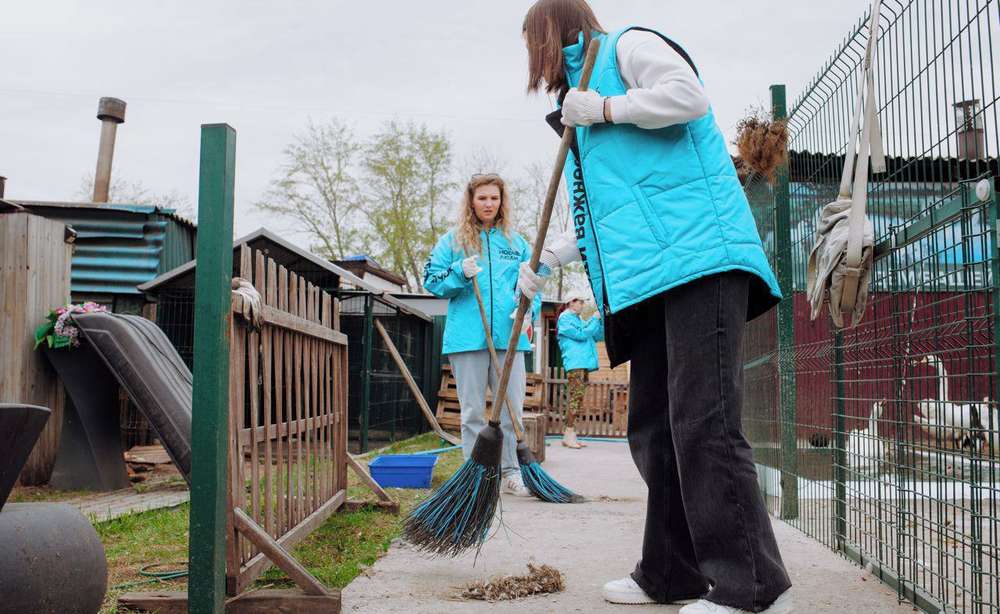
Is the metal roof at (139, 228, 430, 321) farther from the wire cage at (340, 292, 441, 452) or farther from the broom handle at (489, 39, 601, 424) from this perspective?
the broom handle at (489, 39, 601, 424)

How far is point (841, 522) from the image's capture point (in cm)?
352

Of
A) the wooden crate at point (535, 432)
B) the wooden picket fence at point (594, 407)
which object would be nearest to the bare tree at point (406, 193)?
the wooden picket fence at point (594, 407)

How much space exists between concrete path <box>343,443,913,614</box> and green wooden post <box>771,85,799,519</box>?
22 centimetres

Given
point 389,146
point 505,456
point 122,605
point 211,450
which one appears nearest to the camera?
point 211,450

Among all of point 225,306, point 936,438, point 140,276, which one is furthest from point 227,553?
point 140,276

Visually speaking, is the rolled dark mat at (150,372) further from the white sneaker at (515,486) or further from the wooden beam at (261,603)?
the white sneaker at (515,486)

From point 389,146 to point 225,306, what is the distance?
96.5 ft

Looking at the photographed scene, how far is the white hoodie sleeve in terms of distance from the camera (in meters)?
2.36

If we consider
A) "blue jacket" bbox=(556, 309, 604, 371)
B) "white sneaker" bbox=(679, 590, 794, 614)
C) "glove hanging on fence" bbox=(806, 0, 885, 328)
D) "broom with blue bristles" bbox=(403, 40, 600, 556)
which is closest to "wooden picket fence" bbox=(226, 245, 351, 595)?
"broom with blue bristles" bbox=(403, 40, 600, 556)

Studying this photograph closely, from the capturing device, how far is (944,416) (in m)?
2.43

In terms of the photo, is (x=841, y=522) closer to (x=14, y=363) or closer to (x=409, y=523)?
(x=409, y=523)

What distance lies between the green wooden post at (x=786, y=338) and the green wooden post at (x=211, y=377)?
9.45 feet

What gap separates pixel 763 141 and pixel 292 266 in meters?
5.96

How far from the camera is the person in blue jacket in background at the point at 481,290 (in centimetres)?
551
